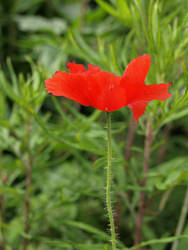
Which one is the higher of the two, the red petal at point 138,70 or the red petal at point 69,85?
the red petal at point 138,70

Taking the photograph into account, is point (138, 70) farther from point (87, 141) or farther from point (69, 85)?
point (87, 141)

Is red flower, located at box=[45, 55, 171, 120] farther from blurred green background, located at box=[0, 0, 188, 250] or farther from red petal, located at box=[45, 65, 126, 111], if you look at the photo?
blurred green background, located at box=[0, 0, 188, 250]

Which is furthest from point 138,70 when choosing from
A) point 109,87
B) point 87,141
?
point 87,141

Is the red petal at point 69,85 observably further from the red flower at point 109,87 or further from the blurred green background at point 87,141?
the blurred green background at point 87,141

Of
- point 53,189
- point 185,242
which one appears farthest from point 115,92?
point 53,189

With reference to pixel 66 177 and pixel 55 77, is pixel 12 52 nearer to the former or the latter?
pixel 66 177

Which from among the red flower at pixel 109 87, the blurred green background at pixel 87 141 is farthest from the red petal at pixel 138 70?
the blurred green background at pixel 87 141
